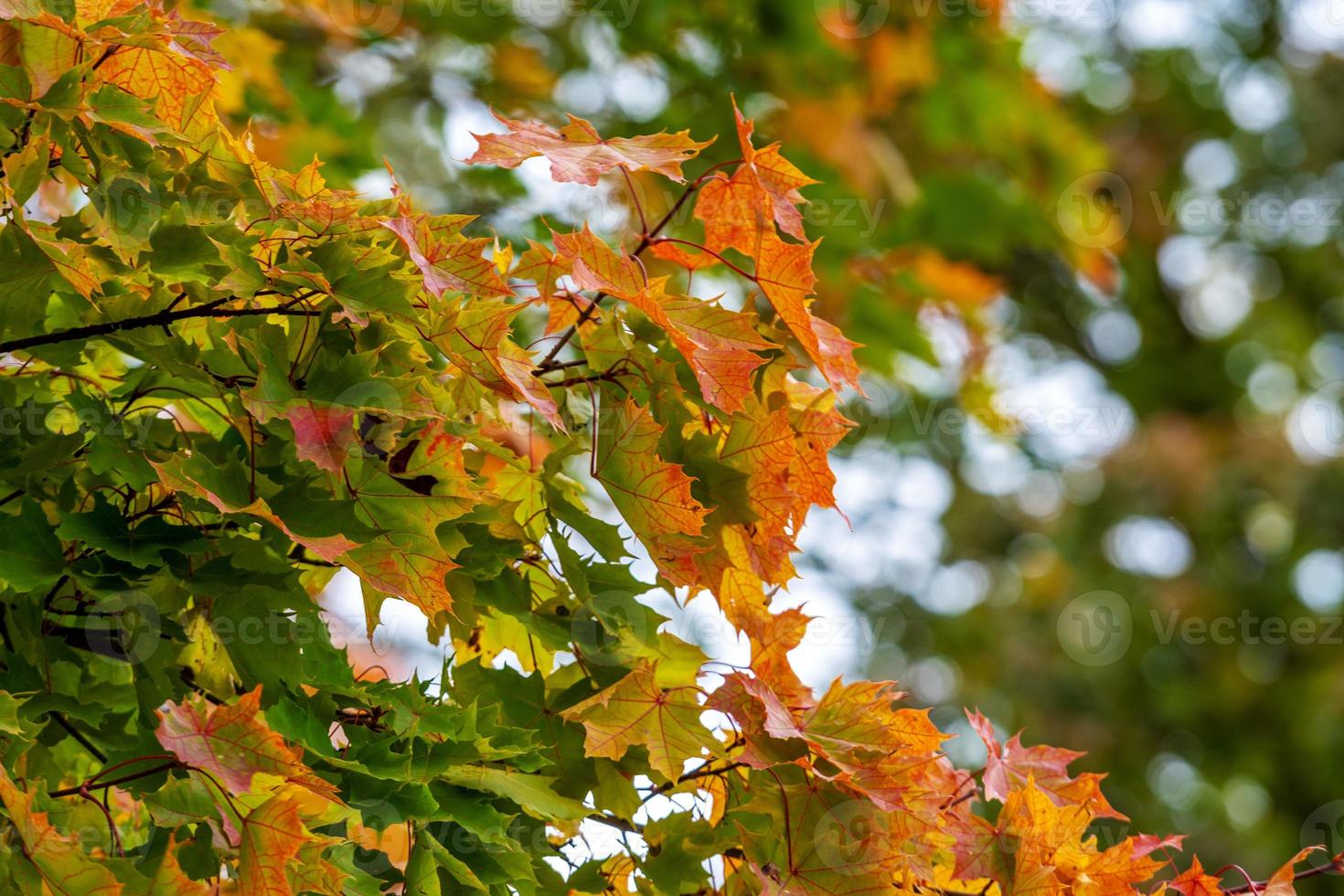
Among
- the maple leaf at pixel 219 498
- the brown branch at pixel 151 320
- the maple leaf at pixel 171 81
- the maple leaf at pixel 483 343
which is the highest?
the maple leaf at pixel 171 81

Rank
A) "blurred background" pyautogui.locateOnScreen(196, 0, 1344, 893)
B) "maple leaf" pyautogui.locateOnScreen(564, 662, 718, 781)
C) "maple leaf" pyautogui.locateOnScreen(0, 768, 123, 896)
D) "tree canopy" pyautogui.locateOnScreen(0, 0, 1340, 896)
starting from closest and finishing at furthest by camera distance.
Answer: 1. "maple leaf" pyautogui.locateOnScreen(0, 768, 123, 896)
2. "tree canopy" pyautogui.locateOnScreen(0, 0, 1340, 896)
3. "maple leaf" pyautogui.locateOnScreen(564, 662, 718, 781)
4. "blurred background" pyautogui.locateOnScreen(196, 0, 1344, 893)

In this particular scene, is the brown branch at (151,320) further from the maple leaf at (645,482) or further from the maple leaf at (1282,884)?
the maple leaf at (1282,884)

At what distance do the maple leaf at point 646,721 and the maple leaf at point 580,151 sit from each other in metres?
0.46

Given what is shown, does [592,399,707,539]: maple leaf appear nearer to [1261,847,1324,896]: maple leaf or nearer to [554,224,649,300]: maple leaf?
[554,224,649,300]: maple leaf

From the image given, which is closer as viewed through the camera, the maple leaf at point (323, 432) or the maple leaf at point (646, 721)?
the maple leaf at point (323, 432)

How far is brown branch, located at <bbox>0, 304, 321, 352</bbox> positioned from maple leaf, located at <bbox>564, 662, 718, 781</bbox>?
427 mm

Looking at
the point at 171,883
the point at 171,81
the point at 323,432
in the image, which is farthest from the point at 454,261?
the point at 171,883

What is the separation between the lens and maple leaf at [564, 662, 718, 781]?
115cm

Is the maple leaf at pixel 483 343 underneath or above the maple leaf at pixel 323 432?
above

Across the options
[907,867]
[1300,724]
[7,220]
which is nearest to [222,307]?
[7,220]

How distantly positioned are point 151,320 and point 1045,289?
8855 millimetres

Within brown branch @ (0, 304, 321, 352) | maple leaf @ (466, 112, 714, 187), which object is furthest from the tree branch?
maple leaf @ (466, 112, 714, 187)

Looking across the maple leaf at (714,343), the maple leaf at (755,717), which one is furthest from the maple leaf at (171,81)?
the maple leaf at (755,717)

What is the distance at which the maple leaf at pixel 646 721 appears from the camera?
3.79ft
